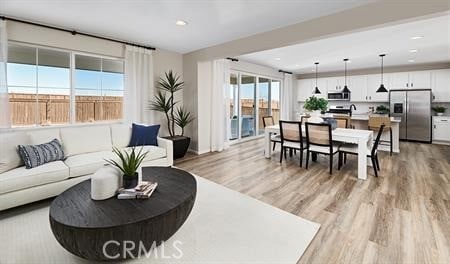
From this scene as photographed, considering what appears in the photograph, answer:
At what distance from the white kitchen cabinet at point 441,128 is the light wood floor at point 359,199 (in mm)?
1662

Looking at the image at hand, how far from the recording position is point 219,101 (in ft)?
18.8

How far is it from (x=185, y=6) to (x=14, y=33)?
103 inches

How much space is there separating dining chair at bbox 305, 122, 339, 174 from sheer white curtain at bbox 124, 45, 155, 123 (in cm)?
327

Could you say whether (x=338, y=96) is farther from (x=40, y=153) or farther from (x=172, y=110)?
(x=40, y=153)

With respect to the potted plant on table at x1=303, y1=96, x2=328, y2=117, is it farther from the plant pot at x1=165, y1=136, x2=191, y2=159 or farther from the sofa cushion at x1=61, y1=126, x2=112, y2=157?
the sofa cushion at x1=61, y1=126, x2=112, y2=157

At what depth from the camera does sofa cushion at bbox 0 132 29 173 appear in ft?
8.48

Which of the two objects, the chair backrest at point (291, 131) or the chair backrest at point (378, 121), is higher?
the chair backrest at point (378, 121)

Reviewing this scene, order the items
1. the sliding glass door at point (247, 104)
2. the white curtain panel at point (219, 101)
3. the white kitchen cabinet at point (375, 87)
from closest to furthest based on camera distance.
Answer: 1. the white curtain panel at point (219, 101)
2. the sliding glass door at point (247, 104)
3. the white kitchen cabinet at point (375, 87)

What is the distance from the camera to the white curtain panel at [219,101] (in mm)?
5586

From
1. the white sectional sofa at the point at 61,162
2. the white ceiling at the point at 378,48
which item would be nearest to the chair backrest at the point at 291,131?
the white ceiling at the point at 378,48

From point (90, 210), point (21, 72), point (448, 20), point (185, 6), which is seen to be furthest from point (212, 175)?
point (448, 20)

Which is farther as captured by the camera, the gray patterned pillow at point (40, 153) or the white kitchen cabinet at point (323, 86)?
the white kitchen cabinet at point (323, 86)

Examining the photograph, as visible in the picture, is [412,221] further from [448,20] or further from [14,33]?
[14,33]

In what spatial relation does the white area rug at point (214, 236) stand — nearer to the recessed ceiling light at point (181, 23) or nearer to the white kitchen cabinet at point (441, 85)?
the recessed ceiling light at point (181, 23)
